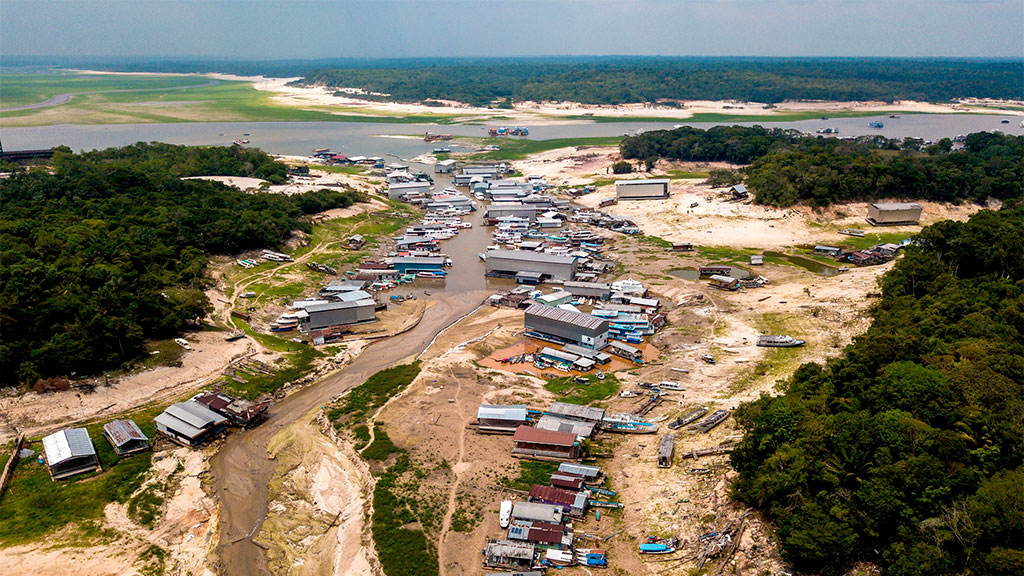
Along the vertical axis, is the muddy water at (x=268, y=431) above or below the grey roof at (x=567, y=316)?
below

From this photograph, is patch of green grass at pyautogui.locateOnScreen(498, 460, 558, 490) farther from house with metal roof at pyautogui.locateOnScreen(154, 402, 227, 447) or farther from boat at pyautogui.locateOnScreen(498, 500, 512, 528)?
house with metal roof at pyautogui.locateOnScreen(154, 402, 227, 447)

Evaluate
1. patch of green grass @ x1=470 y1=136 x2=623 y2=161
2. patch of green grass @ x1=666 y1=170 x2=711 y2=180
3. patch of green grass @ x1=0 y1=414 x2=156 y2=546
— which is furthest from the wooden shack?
patch of green grass @ x1=470 y1=136 x2=623 y2=161

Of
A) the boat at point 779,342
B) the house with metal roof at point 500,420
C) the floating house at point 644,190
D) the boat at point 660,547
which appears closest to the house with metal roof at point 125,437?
the house with metal roof at point 500,420

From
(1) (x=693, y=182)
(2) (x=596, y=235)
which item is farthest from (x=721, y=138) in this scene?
(2) (x=596, y=235)

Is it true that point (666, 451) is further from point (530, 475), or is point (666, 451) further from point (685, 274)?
point (685, 274)

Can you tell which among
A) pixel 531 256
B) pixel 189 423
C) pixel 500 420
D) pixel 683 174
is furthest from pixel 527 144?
pixel 189 423

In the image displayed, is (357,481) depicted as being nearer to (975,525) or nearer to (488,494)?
(488,494)

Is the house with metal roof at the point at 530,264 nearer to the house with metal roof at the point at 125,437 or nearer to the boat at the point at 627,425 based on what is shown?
the boat at the point at 627,425
